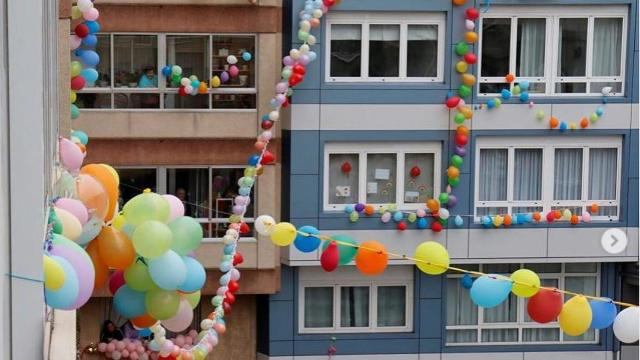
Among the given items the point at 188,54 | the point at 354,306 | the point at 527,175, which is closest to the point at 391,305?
the point at 354,306

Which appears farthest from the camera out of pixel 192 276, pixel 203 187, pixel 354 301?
pixel 354 301

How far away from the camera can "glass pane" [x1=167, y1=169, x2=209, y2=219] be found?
21906 mm

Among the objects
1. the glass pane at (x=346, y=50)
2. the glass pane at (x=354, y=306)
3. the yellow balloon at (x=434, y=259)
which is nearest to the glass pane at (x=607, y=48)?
the glass pane at (x=346, y=50)

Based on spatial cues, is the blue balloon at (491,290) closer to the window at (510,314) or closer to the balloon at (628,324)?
the balloon at (628,324)

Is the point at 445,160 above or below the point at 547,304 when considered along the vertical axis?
above

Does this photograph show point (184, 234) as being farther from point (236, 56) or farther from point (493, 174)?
point (493, 174)

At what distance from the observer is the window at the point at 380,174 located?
867 inches

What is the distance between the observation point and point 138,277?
8.59 metres

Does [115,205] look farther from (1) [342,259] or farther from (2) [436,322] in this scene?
(2) [436,322]

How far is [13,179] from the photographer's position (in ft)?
16.4

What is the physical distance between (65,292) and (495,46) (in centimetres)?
1723

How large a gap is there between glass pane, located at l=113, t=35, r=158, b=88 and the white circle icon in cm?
774

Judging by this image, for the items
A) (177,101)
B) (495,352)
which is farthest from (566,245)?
(177,101)

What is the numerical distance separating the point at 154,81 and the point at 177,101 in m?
0.48
